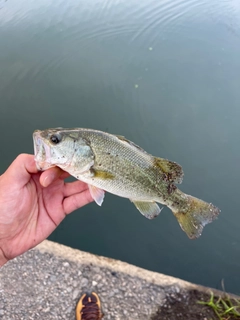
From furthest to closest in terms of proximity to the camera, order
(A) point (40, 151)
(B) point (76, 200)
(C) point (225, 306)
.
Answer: (C) point (225, 306) < (B) point (76, 200) < (A) point (40, 151)

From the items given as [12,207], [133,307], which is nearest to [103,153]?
[12,207]

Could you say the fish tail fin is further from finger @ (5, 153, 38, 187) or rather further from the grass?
the grass

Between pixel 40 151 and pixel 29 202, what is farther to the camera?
pixel 29 202

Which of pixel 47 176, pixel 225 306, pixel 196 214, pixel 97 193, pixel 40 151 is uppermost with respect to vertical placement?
pixel 40 151

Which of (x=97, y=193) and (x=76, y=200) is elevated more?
(x=97, y=193)

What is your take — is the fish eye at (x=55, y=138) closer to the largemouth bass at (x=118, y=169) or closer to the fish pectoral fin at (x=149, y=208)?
the largemouth bass at (x=118, y=169)

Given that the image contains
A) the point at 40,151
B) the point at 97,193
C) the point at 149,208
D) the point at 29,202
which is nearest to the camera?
the point at 40,151

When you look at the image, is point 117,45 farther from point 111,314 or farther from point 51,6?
point 111,314

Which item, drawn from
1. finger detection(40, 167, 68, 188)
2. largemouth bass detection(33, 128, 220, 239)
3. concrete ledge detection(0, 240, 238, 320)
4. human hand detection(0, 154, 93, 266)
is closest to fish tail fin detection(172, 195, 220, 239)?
largemouth bass detection(33, 128, 220, 239)

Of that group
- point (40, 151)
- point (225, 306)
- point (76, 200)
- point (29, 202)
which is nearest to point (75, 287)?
point (76, 200)

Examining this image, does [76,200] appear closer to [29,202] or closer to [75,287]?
[29,202]
